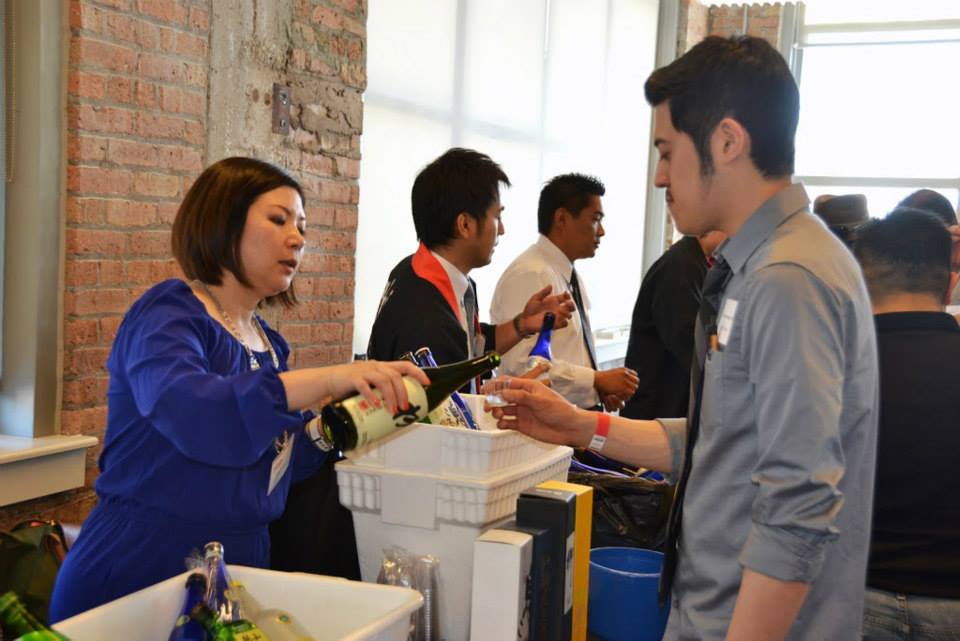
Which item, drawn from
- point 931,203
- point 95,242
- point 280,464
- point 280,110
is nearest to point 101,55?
point 95,242

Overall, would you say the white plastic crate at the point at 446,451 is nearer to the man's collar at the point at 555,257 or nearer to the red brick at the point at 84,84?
the red brick at the point at 84,84

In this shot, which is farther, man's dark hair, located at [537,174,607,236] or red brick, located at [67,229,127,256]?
man's dark hair, located at [537,174,607,236]

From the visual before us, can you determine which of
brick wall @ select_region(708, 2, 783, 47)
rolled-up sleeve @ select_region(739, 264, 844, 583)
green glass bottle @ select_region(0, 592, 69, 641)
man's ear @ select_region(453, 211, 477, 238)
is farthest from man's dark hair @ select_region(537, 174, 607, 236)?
brick wall @ select_region(708, 2, 783, 47)

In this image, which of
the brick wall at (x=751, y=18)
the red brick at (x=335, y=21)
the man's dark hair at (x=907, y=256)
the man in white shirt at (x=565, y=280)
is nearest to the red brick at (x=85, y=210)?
the red brick at (x=335, y=21)

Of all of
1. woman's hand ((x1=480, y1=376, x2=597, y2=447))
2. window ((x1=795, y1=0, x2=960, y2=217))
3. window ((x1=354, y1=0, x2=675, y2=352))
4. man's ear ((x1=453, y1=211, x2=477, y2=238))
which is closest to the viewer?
woman's hand ((x1=480, y1=376, x2=597, y2=447))

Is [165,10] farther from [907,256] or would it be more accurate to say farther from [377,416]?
[907,256]

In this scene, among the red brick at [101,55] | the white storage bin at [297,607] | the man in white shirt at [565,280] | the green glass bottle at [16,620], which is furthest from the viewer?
the man in white shirt at [565,280]

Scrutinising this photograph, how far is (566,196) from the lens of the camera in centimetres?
364

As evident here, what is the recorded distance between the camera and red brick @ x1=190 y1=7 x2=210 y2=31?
272cm

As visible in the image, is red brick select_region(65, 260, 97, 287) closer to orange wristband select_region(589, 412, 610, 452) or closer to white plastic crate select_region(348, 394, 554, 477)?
white plastic crate select_region(348, 394, 554, 477)

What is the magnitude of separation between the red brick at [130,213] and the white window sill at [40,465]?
57cm

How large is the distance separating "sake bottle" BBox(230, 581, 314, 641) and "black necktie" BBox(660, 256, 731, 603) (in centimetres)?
52

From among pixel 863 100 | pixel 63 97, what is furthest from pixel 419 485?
pixel 863 100

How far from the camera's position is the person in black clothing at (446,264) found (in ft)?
7.51
